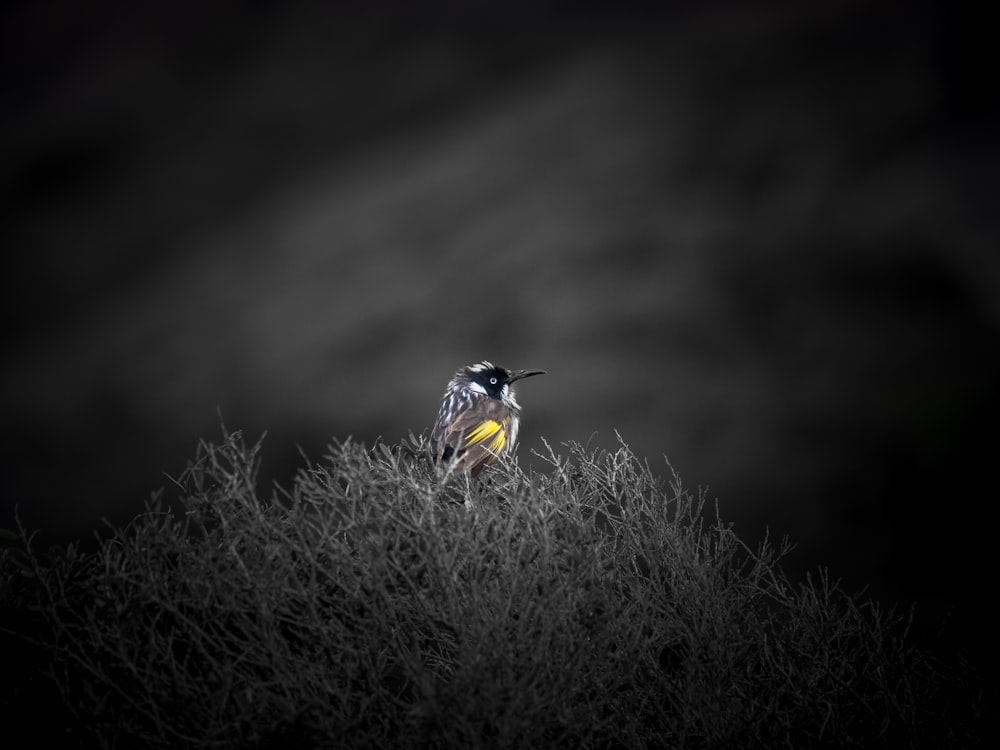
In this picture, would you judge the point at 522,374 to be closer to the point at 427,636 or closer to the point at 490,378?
the point at 490,378

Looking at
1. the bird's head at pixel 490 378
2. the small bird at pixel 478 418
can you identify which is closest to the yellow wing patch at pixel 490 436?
the small bird at pixel 478 418

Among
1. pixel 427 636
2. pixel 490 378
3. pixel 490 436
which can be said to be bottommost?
pixel 427 636

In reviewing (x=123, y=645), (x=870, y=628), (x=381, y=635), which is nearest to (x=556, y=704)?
(x=381, y=635)

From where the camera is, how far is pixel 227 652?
14.2 ft

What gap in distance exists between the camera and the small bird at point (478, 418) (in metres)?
7.16

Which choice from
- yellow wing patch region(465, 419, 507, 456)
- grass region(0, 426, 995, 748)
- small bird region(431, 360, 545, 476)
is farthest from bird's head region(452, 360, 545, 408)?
grass region(0, 426, 995, 748)

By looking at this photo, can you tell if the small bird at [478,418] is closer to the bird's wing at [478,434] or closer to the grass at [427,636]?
the bird's wing at [478,434]

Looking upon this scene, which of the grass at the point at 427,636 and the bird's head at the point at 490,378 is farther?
the bird's head at the point at 490,378

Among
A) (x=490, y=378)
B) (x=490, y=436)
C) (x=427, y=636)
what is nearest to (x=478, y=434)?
(x=490, y=436)

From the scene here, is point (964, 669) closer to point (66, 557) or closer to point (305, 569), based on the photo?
point (305, 569)

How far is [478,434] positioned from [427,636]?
2.77 meters

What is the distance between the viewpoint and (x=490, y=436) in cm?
771

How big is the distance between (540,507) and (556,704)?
1326mm

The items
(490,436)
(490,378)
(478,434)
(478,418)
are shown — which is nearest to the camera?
(478,434)
